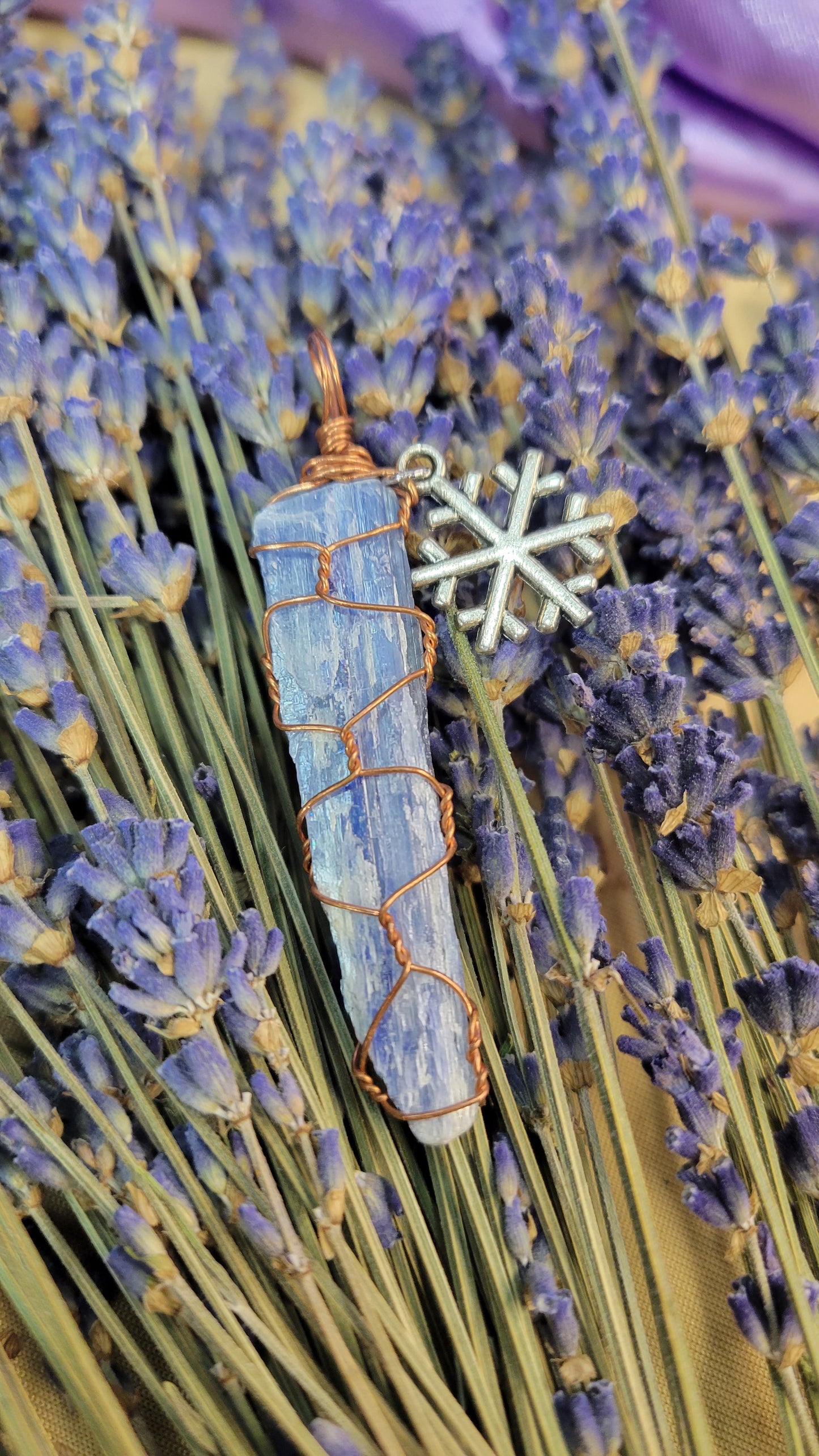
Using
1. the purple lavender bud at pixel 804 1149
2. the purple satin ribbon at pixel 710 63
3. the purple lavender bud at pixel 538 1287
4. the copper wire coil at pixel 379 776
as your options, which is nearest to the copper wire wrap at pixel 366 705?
the copper wire coil at pixel 379 776

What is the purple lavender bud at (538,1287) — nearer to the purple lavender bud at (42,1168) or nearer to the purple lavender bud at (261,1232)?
the purple lavender bud at (261,1232)

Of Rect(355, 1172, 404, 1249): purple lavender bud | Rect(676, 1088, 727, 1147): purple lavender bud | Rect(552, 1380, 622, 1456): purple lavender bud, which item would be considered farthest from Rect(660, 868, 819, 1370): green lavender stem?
Rect(355, 1172, 404, 1249): purple lavender bud

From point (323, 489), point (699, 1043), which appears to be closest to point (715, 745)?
point (699, 1043)

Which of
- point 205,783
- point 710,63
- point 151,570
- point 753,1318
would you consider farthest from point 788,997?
point 710,63

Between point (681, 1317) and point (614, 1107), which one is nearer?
point (614, 1107)

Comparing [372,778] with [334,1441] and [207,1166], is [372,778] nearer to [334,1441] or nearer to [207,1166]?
[207,1166]

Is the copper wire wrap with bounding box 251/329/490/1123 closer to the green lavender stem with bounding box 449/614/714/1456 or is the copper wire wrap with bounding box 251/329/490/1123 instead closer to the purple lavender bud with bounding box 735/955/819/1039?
the green lavender stem with bounding box 449/614/714/1456

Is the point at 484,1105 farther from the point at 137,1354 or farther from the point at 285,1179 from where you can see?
the point at 137,1354

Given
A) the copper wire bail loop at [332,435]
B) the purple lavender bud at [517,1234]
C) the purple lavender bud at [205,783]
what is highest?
the copper wire bail loop at [332,435]
